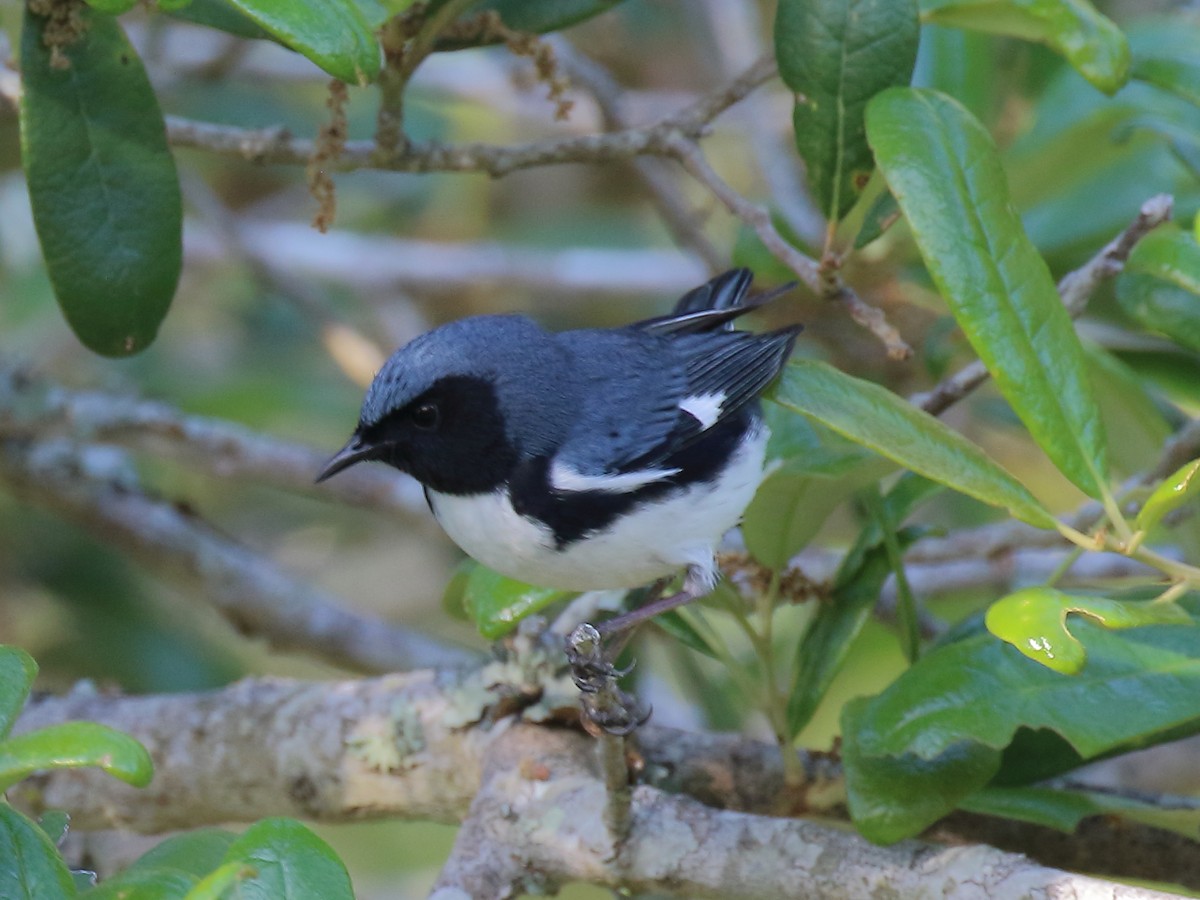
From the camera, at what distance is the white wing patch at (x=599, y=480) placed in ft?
6.97

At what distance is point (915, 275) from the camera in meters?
3.22

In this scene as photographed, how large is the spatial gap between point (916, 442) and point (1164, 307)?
2.35ft

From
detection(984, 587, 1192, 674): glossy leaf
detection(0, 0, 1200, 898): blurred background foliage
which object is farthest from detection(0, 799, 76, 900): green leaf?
detection(0, 0, 1200, 898): blurred background foliage

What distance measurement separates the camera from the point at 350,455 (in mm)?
2244

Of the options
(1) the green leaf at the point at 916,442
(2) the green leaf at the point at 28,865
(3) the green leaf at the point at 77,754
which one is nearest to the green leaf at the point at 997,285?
(1) the green leaf at the point at 916,442

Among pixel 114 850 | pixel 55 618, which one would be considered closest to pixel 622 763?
pixel 114 850

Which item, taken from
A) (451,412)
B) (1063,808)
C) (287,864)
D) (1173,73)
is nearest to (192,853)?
(287,864)

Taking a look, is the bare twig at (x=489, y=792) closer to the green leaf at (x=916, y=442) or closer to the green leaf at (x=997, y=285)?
the green leaf at (x=916, y=442)

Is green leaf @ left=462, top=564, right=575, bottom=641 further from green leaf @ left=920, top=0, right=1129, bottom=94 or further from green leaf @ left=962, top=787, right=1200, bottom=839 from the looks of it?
green leaf @ left=920, top=0, right=1129, bottom=94

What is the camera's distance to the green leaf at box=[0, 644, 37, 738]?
143 centimetres

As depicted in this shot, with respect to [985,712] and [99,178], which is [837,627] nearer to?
[985,712]

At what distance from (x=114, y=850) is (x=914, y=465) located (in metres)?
1.95

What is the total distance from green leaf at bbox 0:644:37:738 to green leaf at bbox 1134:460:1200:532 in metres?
1.38

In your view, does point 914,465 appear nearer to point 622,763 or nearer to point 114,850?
point 622,763
